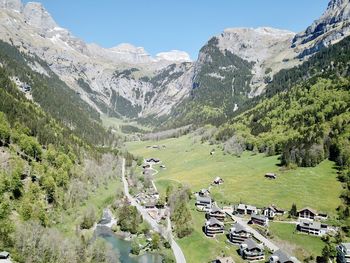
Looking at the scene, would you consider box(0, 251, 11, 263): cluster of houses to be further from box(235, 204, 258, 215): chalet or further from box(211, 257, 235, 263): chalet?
box(235, 204, 258, 215): chalet

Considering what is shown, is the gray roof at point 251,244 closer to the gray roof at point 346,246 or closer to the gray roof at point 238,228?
the gray roof at point 238,228

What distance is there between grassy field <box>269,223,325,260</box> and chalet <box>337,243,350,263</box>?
649 cm

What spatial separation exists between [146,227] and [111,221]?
1745cm

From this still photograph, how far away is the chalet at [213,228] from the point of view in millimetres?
133500

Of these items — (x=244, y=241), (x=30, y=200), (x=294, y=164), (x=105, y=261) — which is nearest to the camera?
(x=105, y=261)

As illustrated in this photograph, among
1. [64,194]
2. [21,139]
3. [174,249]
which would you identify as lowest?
[174,249]

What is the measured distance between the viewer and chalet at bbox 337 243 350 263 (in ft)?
350

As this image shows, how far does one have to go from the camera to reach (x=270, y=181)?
180500 millimetres

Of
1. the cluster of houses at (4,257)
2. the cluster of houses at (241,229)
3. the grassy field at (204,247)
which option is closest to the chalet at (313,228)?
the cluster of houses at (241,229)

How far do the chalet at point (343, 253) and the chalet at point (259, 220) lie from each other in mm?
29347

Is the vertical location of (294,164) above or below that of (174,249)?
above

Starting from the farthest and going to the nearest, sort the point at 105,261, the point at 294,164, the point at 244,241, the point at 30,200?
the point at 294,164 < the point at 30,200 < the point at 244,241 < the point at 105,261

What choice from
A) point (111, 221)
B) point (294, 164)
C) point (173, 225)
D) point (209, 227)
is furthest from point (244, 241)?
point (294, 164)

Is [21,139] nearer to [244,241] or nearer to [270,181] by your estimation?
[244,241]
